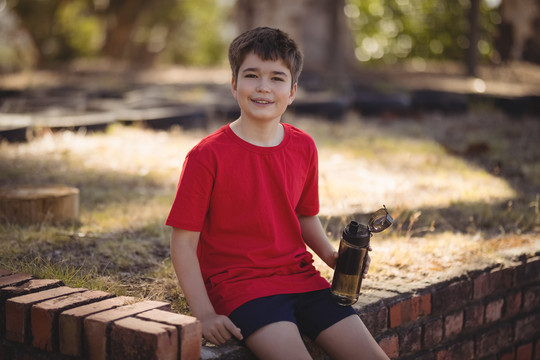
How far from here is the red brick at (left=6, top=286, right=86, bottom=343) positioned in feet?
6.79

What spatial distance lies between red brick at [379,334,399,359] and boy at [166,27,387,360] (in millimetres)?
405

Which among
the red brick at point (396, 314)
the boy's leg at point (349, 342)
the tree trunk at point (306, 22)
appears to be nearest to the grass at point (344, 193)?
the red brick at point (396, 314)

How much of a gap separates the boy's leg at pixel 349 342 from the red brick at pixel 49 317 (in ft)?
2.43

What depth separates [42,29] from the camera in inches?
671

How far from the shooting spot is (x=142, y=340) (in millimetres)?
1853

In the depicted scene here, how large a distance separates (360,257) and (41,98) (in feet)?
21.4

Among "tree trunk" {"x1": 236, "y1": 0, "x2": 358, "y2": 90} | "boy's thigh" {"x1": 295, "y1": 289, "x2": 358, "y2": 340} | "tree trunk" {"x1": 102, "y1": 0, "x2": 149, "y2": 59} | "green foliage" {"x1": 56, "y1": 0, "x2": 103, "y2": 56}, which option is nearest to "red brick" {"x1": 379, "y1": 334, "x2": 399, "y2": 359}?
"boy's thigh" {"x1": 295, "y1": 289, "x2": 358, "y2": 340}

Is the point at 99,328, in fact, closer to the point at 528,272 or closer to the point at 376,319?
the point at 376,319

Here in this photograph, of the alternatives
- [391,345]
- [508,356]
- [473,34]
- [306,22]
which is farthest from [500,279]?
[306,22]

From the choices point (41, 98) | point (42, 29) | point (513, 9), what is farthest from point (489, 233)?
point (42, 29)

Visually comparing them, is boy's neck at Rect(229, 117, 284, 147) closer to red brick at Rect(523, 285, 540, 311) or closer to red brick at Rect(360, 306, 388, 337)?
red brick at Rect(360, 306, 388, 337)

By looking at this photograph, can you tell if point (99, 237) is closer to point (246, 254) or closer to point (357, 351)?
point (246, 254)

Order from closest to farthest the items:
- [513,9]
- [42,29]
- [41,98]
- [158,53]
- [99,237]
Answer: [99,237] → [41,98] → [513,9] → [42,29] → [158,53]

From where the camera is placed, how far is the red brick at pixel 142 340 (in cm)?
183
